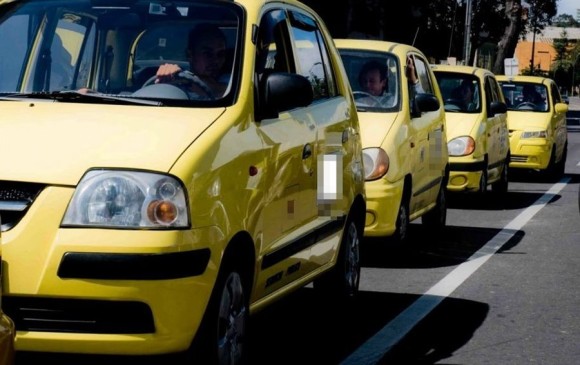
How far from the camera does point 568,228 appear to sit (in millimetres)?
14000

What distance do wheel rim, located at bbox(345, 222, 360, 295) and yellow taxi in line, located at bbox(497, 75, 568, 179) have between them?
42.4 feet

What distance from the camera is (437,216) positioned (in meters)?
12.9

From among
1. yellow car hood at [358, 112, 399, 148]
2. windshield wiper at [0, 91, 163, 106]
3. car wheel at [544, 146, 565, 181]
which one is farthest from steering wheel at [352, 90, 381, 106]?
car wheel at [544, 146, 565, 181]

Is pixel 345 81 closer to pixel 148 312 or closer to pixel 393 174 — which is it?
pixel 393 174

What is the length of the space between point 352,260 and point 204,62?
2325mm

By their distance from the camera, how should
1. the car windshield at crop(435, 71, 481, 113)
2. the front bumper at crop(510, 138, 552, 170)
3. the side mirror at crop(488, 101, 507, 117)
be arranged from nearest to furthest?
the car windshield at crop(435, 71, 481, 113)
the side mirror at crop(488, 101, 507, 117)
the front bumper at crop(510, 138, 552, 170)

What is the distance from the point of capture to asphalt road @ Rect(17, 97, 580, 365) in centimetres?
699

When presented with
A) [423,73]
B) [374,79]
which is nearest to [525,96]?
[423,73]

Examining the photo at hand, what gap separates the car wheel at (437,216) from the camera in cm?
1280

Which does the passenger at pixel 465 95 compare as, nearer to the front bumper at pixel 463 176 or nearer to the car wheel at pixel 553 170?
the front bumper at pixel 463 176

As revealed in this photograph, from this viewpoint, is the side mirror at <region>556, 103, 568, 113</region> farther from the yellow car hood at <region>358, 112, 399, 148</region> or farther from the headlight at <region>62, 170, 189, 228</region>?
the headlight at <region>62, 170, 189, 228</region>

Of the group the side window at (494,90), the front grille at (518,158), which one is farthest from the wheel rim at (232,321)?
the front grille at (518,158)

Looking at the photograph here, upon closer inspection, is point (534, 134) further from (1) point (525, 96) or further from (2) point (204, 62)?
(2) point (204, 62)

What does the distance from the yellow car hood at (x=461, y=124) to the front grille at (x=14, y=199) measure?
10.8 m
